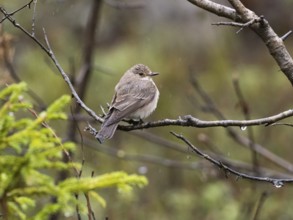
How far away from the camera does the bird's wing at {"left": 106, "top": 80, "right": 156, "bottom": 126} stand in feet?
16.9

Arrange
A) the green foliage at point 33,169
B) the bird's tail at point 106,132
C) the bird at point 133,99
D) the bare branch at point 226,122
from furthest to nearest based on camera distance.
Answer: the bird at point 133,99
the bird's tail at point 106,132
the bare branch at point 226,122
the green foliage at point 33,169

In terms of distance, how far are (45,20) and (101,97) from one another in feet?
6.09

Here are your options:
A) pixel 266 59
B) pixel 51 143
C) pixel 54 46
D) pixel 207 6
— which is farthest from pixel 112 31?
pixel 51 143

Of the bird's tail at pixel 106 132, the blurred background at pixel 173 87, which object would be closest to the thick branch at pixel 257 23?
the bird's tail at pixel 106 132

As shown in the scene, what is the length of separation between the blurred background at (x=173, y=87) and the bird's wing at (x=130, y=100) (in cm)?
153

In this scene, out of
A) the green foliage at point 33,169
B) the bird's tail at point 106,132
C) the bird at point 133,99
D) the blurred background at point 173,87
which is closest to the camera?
the green foliage at point 33,169

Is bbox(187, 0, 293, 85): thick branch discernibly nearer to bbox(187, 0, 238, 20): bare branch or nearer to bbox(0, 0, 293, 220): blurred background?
bbox(187, 0, 238, 20): bare branch

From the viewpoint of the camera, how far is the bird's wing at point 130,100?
16.9 feet

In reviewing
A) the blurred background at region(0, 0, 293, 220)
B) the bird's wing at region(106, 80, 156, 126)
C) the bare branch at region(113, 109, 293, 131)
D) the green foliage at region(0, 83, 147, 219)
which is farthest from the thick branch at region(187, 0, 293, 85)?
the blurred background at region(0, 0, 293, 220)

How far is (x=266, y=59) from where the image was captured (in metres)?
10.9

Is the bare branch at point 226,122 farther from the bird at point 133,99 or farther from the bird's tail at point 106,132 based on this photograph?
the bird at point 133,99

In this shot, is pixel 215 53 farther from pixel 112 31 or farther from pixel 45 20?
pixel 45 20

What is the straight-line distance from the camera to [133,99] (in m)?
5.68

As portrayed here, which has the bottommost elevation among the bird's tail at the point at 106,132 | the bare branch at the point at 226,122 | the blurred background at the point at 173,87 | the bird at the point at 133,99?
the blurred background at the point at 173,87
